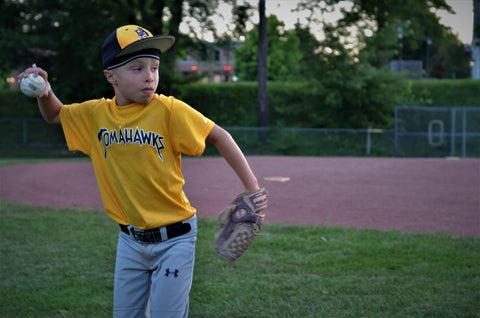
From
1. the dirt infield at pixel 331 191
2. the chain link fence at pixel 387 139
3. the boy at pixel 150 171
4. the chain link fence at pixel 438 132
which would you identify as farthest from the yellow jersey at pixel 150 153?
the chain link fence at pixel 438 132

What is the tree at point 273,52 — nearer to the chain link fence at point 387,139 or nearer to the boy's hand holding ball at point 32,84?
the chain link fence at point 387,139

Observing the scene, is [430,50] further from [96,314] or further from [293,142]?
[96,314]

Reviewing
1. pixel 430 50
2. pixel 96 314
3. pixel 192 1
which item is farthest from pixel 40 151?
Answer: pixel 430 50

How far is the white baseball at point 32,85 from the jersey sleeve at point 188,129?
0.79 m

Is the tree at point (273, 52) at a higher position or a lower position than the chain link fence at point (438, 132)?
higher

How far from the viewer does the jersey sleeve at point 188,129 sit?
9.28 ft

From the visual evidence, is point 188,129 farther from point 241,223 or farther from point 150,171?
point 241,223

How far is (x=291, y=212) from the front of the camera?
9156 mm

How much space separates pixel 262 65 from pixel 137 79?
23.2 m

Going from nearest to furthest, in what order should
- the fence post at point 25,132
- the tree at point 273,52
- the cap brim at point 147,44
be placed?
the cap brim at point 147,44 < the fence post at point 25,132 < the tree at point 273,52

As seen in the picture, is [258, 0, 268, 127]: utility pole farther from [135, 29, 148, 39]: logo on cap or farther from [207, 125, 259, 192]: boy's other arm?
[207, 125, 259, 192]: boy's other arm

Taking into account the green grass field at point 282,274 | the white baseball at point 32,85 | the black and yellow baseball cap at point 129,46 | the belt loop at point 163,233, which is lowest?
the green grass field at point 282,274

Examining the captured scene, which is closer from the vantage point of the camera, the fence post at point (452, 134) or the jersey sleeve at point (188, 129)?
the jersey sleeve at point (188, 129)

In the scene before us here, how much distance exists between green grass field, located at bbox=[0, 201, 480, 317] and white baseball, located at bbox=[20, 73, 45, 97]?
2.10 meters
